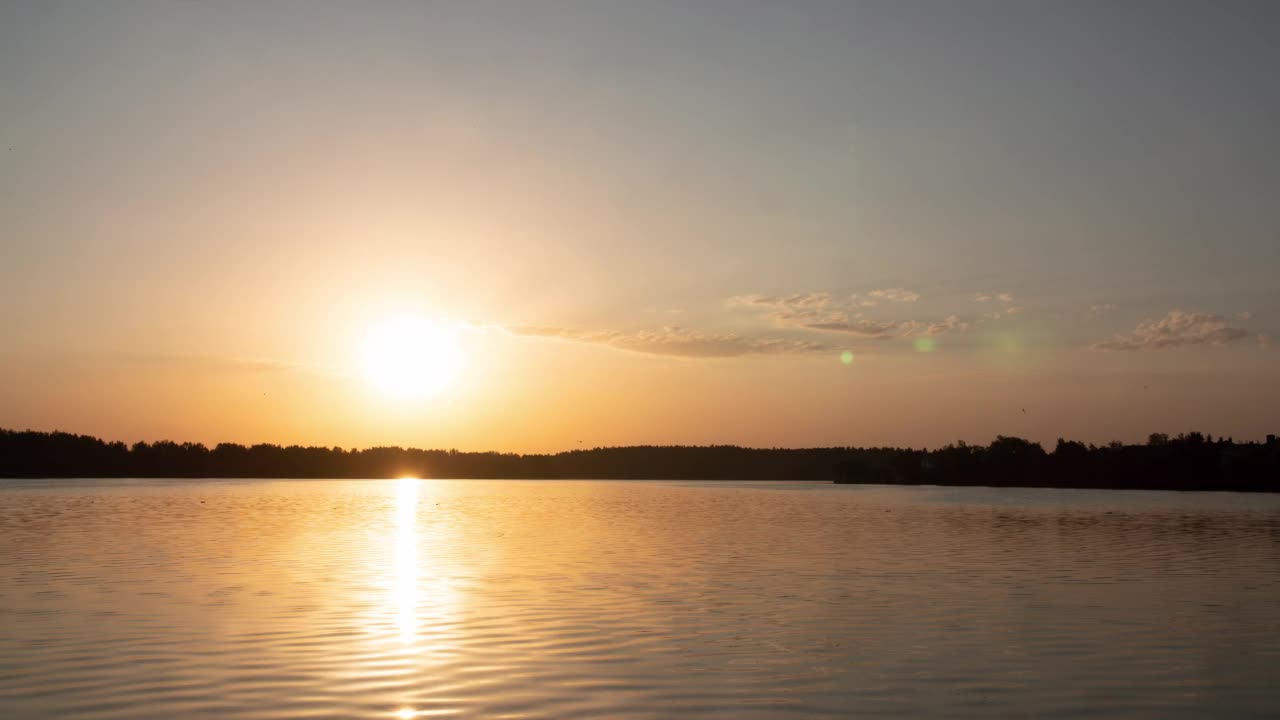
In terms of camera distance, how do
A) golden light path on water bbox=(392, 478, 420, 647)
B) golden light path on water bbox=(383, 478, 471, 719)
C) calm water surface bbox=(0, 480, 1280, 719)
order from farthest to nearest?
golden light path on water bbox=(392, 478, 420, 647)
golden light path on water bbox=(383, 478, 471, 719)
calm water surface bbox=(0, 480, 1280, 719)

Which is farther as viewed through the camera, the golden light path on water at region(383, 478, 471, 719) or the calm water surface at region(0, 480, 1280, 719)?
the golden light path on water at region(383, 478, 471, 719)

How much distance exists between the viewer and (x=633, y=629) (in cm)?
2547

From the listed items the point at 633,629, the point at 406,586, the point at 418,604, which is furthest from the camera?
the point at 406,586

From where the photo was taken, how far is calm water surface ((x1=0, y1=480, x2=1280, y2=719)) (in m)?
18.1

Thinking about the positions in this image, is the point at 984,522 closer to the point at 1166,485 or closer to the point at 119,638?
the point at 119,638

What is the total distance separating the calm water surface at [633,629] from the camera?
59.3 feet

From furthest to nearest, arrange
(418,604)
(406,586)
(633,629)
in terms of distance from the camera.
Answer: (406,586)
(418,604)
(633,629)

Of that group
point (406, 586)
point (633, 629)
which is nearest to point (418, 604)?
point (406, 586)

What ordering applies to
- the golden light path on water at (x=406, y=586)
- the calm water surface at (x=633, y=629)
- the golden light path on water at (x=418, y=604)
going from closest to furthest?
the calm water surface at (x=633, y=629) → the golden light path on water at (x=418, y=604) → the golden light path on water at (x=406, y=586)

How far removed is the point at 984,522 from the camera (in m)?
77.0

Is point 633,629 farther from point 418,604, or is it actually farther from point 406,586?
point 406,586

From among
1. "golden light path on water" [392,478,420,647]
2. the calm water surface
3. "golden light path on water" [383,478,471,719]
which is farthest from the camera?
"golden light path on water" [392,478,420,647]

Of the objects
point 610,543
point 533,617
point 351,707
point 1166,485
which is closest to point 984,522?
point 610,543

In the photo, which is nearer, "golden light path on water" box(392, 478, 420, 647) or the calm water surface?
the calm water surface
